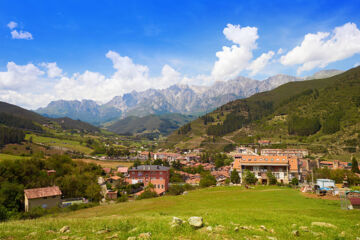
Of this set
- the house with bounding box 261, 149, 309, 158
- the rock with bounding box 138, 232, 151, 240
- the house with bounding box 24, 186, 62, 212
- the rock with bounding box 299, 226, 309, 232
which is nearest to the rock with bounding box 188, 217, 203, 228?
the rock with bounding box 138, 232, 151, 240

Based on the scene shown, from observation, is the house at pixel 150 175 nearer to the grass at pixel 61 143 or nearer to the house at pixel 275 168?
the house at pixel 275 168

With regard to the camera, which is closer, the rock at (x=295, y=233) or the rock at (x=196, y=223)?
the rock at (x=295, y=233)

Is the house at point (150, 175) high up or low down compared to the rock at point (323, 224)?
down

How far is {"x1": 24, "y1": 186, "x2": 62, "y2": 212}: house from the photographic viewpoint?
46938 millimetres

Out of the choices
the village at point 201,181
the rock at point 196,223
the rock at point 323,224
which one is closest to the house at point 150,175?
the village at point 201,181

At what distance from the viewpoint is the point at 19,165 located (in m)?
63.2

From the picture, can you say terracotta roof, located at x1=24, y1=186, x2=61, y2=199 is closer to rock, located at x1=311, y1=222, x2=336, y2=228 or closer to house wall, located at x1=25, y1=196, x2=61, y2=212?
house wall, located at x1=25, y1=196, x2=61, y2=212

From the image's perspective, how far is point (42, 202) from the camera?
48.4 meters

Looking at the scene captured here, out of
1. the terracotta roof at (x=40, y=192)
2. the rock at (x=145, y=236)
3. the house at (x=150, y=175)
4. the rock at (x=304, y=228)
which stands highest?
the rock at (x=145, y=236)

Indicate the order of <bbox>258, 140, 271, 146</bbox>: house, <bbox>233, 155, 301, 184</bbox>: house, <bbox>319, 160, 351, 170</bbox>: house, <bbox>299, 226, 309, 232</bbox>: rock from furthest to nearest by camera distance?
1. <bbox>258, 140, 271, 146</bbox>: house
2. <bbox>319, 160, 351, 170</bbox>: house
3. <bbox>233, 155, 301, 184</bbox>: house
4. <bbox>299, 226, 309, 232</bbox>: rock

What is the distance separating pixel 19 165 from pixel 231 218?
68049 millimetres

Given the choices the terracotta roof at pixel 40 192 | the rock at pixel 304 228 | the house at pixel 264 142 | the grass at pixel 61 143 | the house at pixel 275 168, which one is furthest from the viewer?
the grass at pixel 61 143

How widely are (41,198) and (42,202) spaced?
2.90ft

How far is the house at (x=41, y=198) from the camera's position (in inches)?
1848
